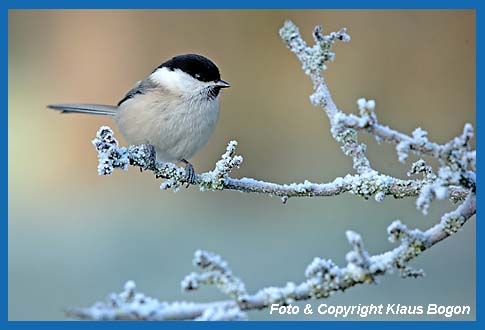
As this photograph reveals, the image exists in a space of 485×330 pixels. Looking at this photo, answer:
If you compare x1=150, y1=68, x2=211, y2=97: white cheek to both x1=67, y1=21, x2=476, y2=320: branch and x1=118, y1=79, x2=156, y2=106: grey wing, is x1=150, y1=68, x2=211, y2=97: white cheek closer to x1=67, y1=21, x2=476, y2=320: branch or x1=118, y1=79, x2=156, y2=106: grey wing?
x1=118, y1=79, x2=156, y2=106: grey wing

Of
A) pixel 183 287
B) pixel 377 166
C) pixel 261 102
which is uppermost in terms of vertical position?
pixel 261 102

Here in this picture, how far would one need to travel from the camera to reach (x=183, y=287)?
A: 1.07m

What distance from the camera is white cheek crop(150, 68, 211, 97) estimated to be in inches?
104

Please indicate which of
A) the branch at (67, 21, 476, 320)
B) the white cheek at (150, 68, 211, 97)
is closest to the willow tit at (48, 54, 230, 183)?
the white cheek at (150, 68, 211, 97)

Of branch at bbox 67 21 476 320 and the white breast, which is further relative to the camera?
the white breast

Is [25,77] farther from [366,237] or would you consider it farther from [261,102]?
[366,237]

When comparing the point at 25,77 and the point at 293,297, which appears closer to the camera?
the point at 293,297

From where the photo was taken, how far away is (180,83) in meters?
2.69

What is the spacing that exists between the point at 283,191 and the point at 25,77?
3728 mm

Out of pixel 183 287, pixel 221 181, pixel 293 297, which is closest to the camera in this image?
pixel 183 287

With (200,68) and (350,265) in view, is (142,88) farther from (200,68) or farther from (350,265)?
(350,265)

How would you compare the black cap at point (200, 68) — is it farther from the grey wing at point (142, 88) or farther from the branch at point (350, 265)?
the branch at point (350, 265)

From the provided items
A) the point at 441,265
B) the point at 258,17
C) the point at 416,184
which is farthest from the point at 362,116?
the point at 258,17

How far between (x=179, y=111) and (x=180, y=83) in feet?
0.45
